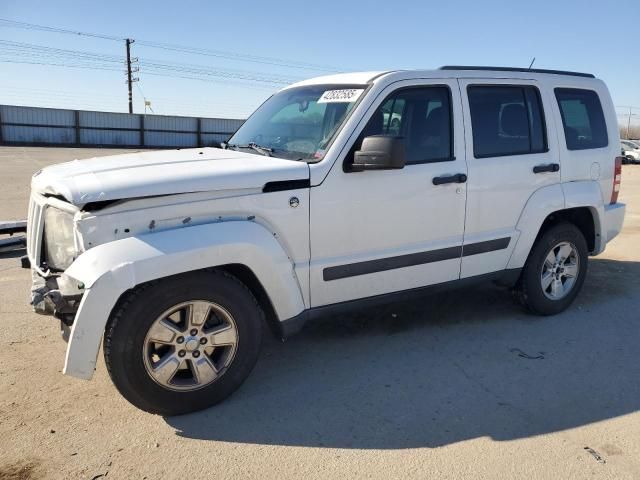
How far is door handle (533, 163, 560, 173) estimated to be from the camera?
4.55m

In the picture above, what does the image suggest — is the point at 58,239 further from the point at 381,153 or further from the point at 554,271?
the point at 554,271

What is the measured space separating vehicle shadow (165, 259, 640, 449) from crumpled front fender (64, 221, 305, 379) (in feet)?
2.28

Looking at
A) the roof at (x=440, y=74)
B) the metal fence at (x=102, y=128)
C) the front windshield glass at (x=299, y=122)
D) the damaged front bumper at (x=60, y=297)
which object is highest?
the metal fence at (x=102, y=128)

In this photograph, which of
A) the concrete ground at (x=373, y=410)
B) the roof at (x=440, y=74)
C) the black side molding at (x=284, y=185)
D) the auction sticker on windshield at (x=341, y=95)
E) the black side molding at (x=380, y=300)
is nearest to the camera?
the concrete ground at (x=373, y=410)

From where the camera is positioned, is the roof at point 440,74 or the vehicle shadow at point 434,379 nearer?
the vehicle shadow at point 434,379

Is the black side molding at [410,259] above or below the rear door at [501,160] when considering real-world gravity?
below

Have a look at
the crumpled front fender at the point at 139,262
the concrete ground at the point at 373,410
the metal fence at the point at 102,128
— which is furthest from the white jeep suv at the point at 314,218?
the metal fence at the point at 102,128

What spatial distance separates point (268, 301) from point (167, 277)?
0.68 meters

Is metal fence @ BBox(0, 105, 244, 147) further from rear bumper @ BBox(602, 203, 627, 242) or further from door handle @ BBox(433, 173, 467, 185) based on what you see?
door handle @ BBox(433, 173, 467, 185)

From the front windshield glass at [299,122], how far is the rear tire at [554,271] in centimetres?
216

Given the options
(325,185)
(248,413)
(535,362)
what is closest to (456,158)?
(325,185)

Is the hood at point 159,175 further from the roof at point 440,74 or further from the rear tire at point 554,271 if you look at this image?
the rear tire at point 554,271

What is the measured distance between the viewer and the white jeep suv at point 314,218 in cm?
299

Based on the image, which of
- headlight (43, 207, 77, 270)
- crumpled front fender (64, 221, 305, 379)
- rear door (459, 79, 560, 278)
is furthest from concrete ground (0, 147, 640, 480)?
headlight (43, 207, 77, 270)
